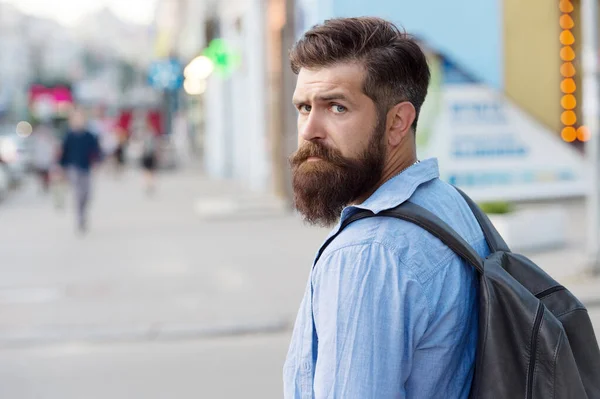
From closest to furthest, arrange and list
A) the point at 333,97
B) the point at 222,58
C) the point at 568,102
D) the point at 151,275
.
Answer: the point at 333,97, the point at 151,275, the point at 568,102, the point at 222,58

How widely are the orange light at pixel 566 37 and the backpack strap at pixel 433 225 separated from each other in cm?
1544

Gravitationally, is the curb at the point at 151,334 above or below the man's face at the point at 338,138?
below

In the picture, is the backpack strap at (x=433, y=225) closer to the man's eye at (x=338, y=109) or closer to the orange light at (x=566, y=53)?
the man's eye at (x=338, y=109)

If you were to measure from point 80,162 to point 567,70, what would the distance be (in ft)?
28.4

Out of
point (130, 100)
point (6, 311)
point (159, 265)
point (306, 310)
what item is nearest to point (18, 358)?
point (6, 311)

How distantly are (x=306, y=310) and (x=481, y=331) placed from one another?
33 centimetres

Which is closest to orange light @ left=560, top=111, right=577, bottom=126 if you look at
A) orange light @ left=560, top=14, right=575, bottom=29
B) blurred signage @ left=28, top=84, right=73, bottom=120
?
orange light @ left=560, top=14, right=575, bottom=29

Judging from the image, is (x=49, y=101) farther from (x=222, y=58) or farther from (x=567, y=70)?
(x=567, y=70)

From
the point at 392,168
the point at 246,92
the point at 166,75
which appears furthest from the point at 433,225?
the point at 166,75

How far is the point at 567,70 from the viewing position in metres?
16.4

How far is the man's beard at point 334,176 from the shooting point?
1811mm

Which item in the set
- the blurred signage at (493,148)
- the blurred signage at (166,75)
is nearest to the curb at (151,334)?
the blurred signage at (493,148)

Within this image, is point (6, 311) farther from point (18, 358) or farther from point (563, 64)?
point (563, 64)

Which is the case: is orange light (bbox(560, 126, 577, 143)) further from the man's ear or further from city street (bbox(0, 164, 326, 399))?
the man's ear
